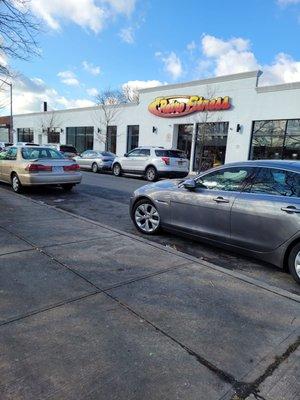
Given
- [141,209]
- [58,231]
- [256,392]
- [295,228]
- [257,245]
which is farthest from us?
[141,209]

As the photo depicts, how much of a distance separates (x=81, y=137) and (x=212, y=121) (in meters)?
16.7

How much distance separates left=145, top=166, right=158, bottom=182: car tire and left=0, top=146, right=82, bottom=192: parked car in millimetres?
7189

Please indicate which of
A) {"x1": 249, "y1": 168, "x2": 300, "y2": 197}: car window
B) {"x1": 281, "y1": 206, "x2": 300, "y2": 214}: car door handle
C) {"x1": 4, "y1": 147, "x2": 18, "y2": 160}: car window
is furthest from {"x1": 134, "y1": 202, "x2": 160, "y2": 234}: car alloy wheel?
{"x1": 4, "y1": 147, "x2": 18, "y2": 160}: car window

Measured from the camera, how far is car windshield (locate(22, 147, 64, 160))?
11.0m

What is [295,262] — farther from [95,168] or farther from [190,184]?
[95,168]

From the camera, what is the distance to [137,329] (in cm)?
324

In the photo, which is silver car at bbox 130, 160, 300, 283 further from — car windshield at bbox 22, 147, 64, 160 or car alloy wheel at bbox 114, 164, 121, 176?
car alloy wheel at bbox 114, 164, 121, 176

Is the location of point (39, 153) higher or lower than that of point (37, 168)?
higher

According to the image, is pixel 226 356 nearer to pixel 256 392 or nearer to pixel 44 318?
pixel 256 392

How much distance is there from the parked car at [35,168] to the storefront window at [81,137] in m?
23.9

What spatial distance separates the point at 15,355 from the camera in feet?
9.11

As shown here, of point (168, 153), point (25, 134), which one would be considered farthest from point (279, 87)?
point (25, 134)

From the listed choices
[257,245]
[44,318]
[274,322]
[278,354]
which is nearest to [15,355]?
[44,318]

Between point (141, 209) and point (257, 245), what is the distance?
8.53 feet
